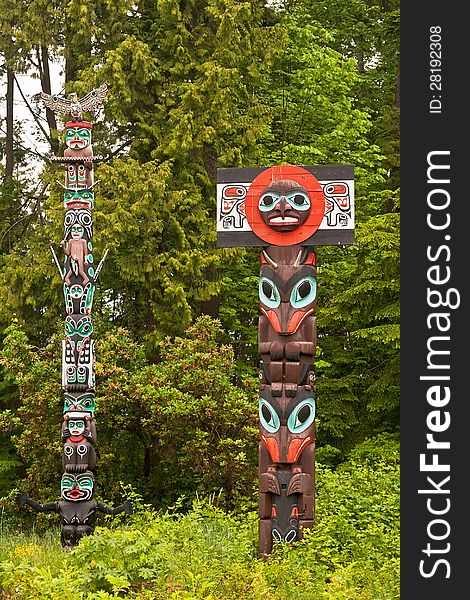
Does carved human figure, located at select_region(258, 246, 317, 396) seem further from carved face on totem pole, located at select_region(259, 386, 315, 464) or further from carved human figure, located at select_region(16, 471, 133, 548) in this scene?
carved human figure, located at select_region(16, 471, 133, 548)

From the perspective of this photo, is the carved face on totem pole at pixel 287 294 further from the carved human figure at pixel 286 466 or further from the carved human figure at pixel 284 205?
the carved human figure at pixel 286 466

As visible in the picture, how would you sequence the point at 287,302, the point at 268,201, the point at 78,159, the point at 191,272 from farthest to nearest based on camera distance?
the point at 191,272
the point at 78,159
the point at 268,201
the point at 287,302

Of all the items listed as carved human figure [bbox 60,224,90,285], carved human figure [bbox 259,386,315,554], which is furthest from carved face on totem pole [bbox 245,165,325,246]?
carved human figure [bbox 60,224,90,285]

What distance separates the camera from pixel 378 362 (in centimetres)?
1825

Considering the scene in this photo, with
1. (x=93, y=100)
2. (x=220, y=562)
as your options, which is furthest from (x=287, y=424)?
(x=93, y=100)

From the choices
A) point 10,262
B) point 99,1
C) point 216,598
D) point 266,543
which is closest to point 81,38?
point 99,1

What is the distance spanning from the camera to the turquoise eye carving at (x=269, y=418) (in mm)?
9883

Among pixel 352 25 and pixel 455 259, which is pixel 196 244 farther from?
pixel 455 259

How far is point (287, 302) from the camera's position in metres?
9.95

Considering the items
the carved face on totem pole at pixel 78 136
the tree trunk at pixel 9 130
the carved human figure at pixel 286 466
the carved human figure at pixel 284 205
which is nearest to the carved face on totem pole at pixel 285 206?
the carved human figure at pixel 284 205

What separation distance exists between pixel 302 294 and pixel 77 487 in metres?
3.65

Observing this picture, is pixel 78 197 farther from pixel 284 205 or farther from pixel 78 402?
pixel 284 205

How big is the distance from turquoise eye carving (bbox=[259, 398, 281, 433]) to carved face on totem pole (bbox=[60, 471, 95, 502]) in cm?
259

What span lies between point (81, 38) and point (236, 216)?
839cm
